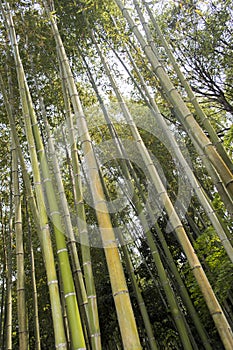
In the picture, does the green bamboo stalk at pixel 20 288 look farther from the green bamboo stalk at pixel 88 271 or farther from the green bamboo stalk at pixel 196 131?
the green bamboo stalk at pixel 196 131

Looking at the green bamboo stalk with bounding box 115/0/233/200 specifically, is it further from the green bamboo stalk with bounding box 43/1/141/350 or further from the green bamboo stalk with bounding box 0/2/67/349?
the green bamboo stalk with bounding box 0/2/67/349

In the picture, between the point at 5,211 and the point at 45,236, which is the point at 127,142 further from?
the point at 45,236

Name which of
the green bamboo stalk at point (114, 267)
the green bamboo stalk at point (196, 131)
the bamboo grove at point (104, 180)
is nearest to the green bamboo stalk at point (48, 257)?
the bamboo grove at point (104, 180)

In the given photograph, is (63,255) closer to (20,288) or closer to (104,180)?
(20,288)

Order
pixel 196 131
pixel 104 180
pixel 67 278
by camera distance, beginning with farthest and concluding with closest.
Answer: pixel 104 180, pixel 196 131, pixel 67 278

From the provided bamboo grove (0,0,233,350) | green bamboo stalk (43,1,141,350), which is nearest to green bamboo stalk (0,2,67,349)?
A: bamboo grove (0,0,233,350)

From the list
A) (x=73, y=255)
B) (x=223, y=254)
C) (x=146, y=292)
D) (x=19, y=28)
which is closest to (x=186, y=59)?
(x=19, y=28)

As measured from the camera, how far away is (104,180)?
5.67m

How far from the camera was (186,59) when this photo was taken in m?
6.06

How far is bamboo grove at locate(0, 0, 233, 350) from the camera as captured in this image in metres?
1.67

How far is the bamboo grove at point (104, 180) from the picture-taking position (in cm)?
167

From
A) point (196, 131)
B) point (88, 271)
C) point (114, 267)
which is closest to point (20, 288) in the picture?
point (88, 271)

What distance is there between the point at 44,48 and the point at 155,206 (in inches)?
140

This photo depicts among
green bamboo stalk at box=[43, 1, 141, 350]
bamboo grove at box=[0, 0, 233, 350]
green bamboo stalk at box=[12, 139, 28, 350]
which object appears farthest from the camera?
green bamboo stalk at box=[12, 139, 28, 350]
